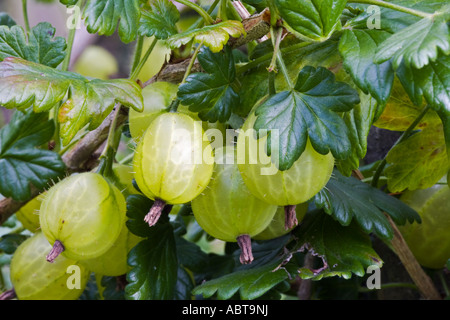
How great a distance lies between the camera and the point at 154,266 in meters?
0.75

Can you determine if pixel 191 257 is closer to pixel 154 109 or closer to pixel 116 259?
pixel 116 259

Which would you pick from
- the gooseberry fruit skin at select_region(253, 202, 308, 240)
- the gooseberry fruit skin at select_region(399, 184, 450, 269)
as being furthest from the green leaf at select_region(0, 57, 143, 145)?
the gooseberry fruit skin at select_region(399, 184, 450, 269)

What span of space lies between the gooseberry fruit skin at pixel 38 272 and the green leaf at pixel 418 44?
1.72 ft

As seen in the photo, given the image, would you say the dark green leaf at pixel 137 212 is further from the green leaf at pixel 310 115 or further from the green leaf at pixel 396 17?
the green leaf at pixel 396 17

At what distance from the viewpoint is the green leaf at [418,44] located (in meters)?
0.49

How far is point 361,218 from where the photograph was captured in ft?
2.27

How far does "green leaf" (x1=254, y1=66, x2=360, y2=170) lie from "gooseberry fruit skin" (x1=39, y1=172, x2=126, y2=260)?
23cm

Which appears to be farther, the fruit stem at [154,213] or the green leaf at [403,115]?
the green leaf at [403,115]

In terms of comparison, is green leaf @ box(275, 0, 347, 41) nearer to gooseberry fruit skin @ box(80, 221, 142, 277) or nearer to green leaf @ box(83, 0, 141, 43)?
green leaf @ box(83, 0, 141, 43)

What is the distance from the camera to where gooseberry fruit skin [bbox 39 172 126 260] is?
2.08ft

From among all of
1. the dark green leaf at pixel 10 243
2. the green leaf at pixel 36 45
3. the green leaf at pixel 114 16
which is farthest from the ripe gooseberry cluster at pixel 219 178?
the dark green leaf at pixel 10 243

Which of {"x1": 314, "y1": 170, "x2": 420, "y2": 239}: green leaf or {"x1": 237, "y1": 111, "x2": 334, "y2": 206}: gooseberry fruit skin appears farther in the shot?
{"x1": 314, "y1": 170, "x2": 420, "y2": 239}: green leaf

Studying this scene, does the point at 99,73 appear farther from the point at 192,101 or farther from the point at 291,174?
A: the point at 291,174

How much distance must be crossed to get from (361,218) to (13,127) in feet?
1.92
